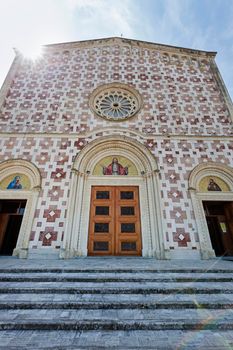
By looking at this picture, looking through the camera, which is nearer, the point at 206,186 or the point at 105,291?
the point at 105,291

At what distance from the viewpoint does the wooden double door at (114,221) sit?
257 inches

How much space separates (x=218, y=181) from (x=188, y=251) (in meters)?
3.02

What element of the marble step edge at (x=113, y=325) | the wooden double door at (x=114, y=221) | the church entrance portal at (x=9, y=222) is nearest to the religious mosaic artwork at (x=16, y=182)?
the church entrance portal at (x=9, y=222)

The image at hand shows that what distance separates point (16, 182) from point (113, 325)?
20.4 ft

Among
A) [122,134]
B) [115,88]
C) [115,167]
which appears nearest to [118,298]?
[115,167]

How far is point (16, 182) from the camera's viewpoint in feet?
23.3

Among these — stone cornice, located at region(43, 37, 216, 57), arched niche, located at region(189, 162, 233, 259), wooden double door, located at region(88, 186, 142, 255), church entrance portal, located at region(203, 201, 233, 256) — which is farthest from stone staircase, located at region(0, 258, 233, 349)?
stone cornice, located at region(43, 37, 216, 57)

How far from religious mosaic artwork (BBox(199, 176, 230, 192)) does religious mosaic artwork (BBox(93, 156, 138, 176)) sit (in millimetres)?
2607

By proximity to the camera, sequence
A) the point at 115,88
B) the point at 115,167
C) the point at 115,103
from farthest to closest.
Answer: the point at 115,88
the point at 115,103
the point at 115,167

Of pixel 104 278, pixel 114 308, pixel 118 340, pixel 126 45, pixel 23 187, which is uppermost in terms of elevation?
pixel 126 45

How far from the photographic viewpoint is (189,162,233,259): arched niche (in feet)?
21.7

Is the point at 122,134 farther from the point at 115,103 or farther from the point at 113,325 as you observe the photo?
the point at 113,325

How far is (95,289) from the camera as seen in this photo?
3.23 meters

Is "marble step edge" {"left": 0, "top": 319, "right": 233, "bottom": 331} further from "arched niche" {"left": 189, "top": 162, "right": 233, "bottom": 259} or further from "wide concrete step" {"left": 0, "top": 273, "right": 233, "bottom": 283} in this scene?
"arched niche" {"left": 189, "top": 162, "right": 233, "bottom": 259}
